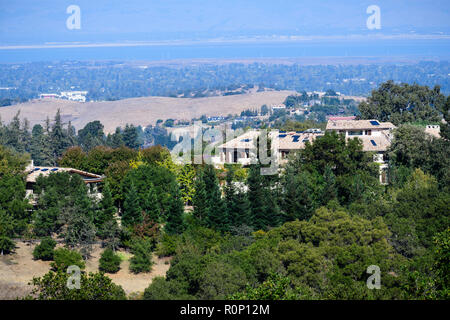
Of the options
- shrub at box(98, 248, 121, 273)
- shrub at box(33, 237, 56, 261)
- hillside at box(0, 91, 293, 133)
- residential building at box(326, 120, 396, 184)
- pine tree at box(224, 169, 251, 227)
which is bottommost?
hillside at box(0, 91, 293, 133)

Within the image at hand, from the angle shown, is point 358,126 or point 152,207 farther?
point 358,126

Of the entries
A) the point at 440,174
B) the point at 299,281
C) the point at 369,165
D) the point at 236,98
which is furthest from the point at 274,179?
the point at 236,98

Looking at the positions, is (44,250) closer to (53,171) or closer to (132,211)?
(132,211)

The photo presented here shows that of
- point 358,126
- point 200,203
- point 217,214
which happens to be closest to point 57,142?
point 358,126

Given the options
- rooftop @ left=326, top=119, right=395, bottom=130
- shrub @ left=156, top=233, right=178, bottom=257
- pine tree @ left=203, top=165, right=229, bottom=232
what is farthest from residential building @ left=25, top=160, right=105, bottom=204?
Answer: rooftop @ left=326, top=119, right=395, bottom=130

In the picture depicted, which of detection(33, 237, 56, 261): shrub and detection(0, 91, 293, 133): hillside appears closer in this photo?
detection(33, 237, 56, 261): shrub

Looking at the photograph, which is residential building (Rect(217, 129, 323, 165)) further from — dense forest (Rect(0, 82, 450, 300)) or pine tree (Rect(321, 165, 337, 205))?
pine tree (Rect(321, 165, 337, 205))

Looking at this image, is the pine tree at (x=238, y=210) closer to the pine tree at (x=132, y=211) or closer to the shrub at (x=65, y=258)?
the pine tree at (x=132, y=211)

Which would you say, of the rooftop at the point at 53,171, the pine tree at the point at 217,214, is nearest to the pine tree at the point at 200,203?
the pine tree at the point at 217,214
